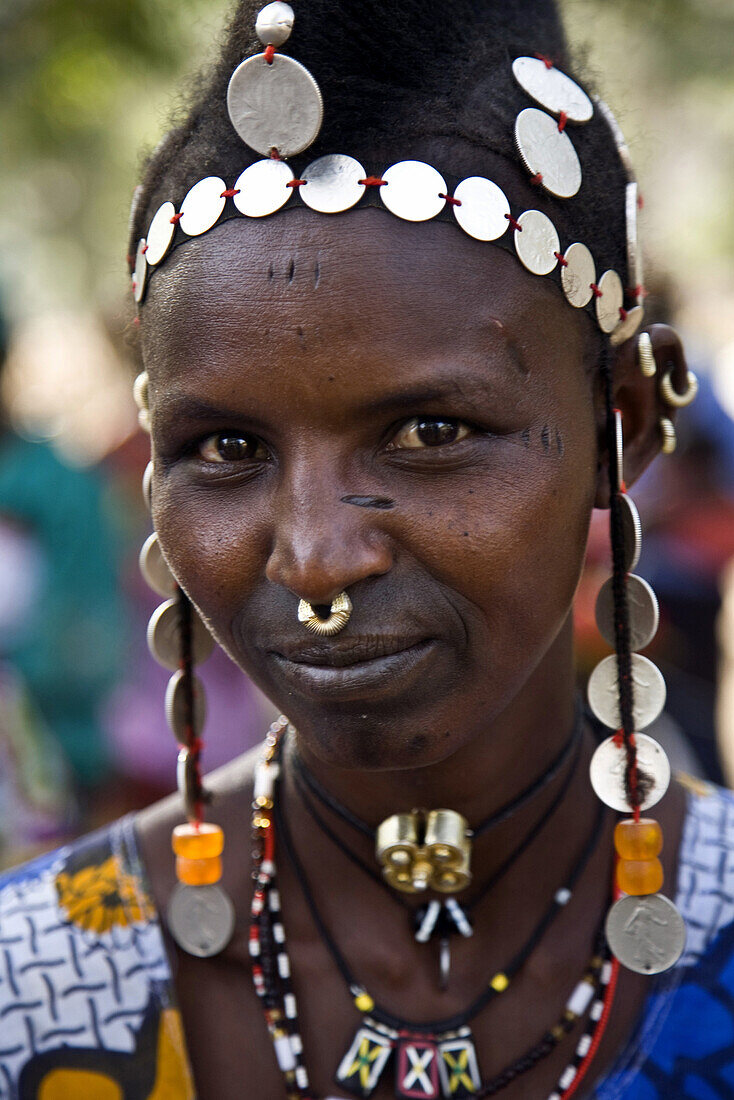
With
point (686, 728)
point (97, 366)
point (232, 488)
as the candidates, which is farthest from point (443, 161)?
point (97, 366)

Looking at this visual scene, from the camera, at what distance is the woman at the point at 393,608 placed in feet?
5.17

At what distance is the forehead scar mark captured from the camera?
1.57m

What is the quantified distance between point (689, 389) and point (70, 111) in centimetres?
338

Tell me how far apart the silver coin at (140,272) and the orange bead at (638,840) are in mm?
1100

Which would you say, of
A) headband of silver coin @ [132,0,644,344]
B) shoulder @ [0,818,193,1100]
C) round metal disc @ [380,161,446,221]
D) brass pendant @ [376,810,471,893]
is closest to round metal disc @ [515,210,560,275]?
headband of silver coin @ [132,0,644,344]

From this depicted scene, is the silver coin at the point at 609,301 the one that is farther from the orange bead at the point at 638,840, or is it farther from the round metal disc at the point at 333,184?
the orange bead at the point at 638,840

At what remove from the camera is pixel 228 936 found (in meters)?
1.97

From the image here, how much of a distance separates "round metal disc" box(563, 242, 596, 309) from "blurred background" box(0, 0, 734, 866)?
1.22 meters

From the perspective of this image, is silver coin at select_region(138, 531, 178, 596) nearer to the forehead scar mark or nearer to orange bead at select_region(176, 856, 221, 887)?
orange bead at select_region(176, 856, 221, 887)

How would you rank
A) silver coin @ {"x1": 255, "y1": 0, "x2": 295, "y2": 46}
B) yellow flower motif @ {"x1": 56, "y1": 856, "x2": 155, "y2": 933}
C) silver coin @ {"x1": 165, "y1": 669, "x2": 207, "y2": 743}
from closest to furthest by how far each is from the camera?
silver coin @ {"x1": 255, "y1": 0, "x2": 295, "y2": 46} < yellow flower motif @ {"x1": 56, "y1": 856, "x2": 155, "y2": 933} < silver coin @ {"x1": 165, "y1": 669, "x2": 207, "y2": 743}

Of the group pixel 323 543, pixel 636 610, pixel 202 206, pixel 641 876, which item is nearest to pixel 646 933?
pixel 641 876

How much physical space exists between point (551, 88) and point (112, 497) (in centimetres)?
337

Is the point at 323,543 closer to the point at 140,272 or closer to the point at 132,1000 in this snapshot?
the point at 140,272

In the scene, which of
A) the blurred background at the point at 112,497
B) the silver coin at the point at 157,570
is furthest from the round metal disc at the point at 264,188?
the blurred background at the point at 112,497
